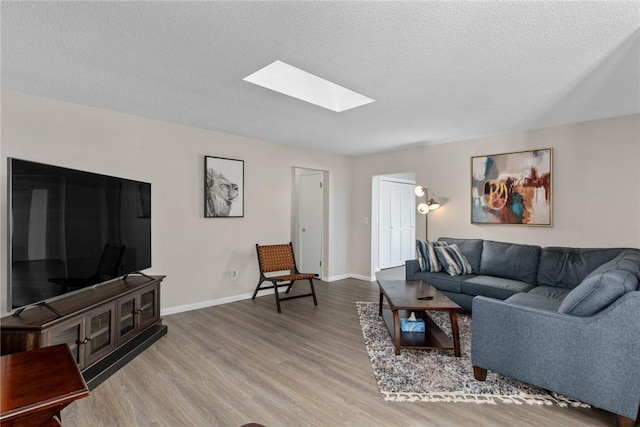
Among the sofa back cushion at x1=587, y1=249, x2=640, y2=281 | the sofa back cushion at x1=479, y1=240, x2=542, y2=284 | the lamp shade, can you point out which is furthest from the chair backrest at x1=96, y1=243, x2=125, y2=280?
the sofa back cushion at x1=479, y1=240, x2=542, y2=284

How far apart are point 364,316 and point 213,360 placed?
182 centimetres

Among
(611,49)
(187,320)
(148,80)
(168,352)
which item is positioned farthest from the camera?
(187,320)

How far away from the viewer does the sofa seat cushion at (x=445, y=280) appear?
3824 mm

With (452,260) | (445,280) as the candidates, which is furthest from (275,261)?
(452,260)

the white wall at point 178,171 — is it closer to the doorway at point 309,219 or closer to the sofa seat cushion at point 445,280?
the doorway at point 309,219

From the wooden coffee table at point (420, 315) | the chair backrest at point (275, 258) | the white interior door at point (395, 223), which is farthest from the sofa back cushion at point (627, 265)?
the white interior door at point (395, 223)

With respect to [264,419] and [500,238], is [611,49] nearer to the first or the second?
[500,238]

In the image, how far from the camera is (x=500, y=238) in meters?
4.41

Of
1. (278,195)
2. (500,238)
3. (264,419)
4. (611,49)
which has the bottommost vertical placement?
Result: (264,419)

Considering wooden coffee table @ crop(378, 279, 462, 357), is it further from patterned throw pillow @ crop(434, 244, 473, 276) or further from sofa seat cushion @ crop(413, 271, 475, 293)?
patterned throw pillow @ crop(434, 244, 473, 276)

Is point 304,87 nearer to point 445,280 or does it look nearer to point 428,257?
point 428,257

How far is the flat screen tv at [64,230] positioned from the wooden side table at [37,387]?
0.91 metres

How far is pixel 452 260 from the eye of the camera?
4082 mm

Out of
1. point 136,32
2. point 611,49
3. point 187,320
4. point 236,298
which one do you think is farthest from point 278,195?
point 611,49
